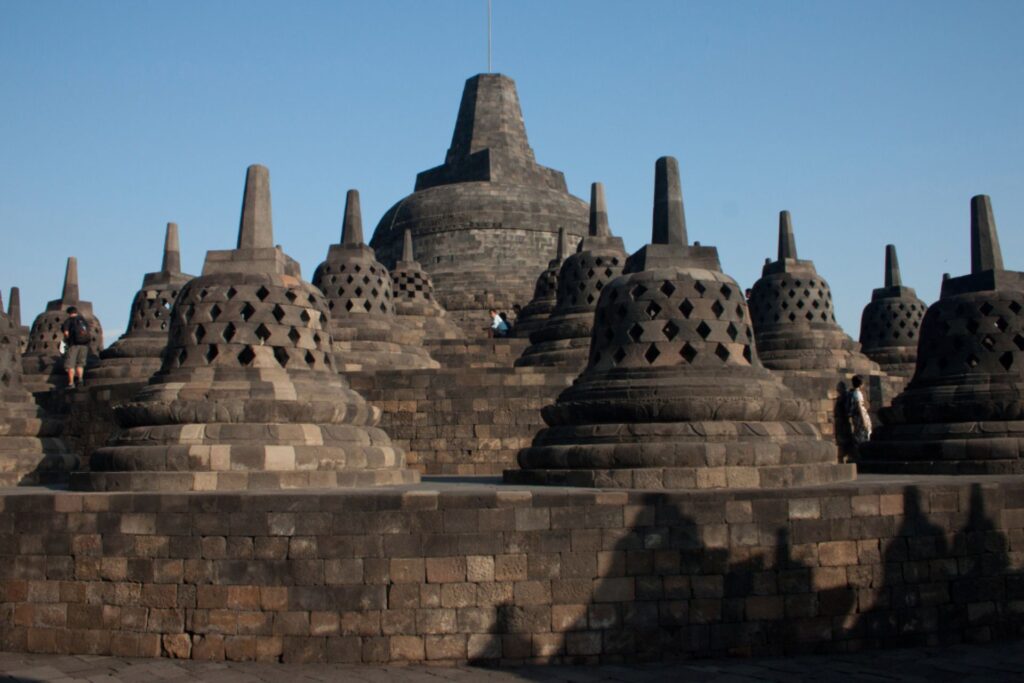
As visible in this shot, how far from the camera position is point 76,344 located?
17969mm

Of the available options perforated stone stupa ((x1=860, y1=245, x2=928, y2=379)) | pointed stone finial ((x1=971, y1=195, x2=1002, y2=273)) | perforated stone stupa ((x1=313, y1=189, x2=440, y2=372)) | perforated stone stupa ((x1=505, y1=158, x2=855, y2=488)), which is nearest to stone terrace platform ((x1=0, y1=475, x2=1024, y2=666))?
perforated stone stupa ((x1=505, y1=158, x2=855, y2=488))

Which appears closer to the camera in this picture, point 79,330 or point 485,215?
point 79,330

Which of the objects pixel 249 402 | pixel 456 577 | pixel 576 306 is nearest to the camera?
pixel 456 577

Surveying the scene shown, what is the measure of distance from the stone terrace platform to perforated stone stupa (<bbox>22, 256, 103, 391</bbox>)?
13883mm

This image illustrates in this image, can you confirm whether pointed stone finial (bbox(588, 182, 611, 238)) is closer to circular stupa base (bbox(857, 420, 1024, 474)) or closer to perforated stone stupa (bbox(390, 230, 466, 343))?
perforated stone stupa (bbox(390, 230, 466, 343))

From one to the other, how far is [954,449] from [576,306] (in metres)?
8.83

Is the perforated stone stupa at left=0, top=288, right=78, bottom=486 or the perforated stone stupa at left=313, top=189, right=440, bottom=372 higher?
the perforated stone stupa at left=313, top=189, right=440, bottom=372

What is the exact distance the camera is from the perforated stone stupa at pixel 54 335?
21006 mm

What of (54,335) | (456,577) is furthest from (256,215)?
(54,335)

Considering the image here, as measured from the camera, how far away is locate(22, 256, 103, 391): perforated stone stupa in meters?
21.0

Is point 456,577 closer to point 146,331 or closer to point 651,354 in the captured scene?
point 651,354

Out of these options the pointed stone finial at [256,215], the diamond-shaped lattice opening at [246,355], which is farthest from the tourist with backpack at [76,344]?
the diamond-shaped lattice opening at [246,355]

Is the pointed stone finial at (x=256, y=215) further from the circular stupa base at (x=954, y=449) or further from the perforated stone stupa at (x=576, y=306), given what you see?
the circular stupa base at (x=954, y=449)

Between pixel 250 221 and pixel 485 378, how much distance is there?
4641 millimetres
